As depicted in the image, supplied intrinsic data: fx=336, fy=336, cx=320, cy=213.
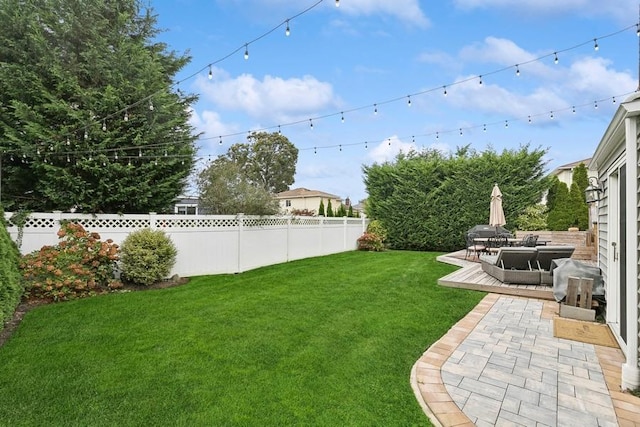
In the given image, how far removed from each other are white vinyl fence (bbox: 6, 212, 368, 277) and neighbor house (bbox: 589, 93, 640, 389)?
7.22m

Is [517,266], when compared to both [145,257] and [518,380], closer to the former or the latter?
[518,380]

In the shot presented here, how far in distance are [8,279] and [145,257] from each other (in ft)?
7.25

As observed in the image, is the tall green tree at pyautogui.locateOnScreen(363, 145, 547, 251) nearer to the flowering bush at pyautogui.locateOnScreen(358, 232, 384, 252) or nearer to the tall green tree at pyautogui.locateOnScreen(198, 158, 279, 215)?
the flowering bush at pyautogui.locateOnScreen(358, 232, 384, 252)

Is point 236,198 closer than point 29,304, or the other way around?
point 29,304

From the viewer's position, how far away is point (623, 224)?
3.40m

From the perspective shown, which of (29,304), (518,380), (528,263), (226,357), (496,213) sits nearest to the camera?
(518,380)

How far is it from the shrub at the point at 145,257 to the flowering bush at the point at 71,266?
237mm

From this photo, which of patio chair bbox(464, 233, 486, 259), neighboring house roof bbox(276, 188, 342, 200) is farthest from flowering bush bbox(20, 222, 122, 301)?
neighboring house roof bbox(276, 188, 342, 200)

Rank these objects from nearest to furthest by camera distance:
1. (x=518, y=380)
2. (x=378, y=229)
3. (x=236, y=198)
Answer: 1. (x=518, y=380)
2. (x=236, y=198)
3. (x=378, y=229)

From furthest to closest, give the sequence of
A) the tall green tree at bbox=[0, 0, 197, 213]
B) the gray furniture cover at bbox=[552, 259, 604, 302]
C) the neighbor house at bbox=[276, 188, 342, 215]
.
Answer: the neighbor house at bbox=[276, 188, 342, 215] → the tall green tree at bbox=[0, 0, 197, 213] → the gray furniture cover at bbox=[552, 259, 604, 302]

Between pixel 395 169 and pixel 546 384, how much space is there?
12.3 m

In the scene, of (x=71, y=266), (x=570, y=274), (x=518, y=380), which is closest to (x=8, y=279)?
(x=71, y=266)

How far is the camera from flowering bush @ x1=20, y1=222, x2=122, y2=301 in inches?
216

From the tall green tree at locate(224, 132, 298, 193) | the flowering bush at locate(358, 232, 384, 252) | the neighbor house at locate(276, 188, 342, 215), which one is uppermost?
the tall green tree at locate(224, 132, 298, 193)
